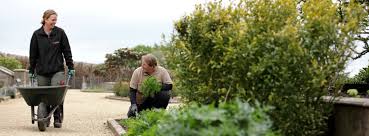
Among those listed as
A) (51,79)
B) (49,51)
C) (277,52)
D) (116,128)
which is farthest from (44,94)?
(277,52)

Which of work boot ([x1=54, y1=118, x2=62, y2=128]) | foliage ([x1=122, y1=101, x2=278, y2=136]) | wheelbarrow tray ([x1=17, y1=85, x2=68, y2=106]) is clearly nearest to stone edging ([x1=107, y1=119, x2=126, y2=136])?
work boot ([x1=54, y1=118, x2=62, y2=128])

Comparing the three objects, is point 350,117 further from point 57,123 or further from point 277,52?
point 57,123

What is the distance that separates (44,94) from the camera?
351 inches

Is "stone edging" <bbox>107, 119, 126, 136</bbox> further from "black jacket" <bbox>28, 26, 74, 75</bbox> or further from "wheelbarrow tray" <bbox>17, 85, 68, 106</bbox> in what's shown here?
"black jacket" <bbox>28, 26, 74, 75</bbox>

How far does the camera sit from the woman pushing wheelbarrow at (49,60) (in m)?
9.06

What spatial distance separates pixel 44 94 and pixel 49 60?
531 millimetres

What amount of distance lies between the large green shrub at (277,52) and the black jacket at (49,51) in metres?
4.43

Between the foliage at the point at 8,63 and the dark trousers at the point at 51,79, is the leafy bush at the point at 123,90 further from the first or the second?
the dark trousers at the point at 51,79

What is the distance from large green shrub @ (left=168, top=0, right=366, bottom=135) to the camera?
4473 mm

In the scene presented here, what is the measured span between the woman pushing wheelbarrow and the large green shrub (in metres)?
4.31

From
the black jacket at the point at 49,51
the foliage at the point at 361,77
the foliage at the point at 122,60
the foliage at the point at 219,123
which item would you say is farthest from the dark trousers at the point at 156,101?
the foliage at the point at 122,60

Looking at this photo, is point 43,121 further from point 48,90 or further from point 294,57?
point 294,57

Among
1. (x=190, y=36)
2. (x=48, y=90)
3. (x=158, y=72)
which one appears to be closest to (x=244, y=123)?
(x=190, y=36)

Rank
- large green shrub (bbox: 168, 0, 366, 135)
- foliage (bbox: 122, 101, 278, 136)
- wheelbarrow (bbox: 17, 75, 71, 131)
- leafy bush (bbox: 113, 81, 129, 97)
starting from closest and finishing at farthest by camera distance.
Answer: foliage (bbox: 122, 101, 278, 136), large green shrub (bbox: 168, 0, 366, 135), wheelbarrow (bbox: 17, 75, 71, 131), leafy bush (bbox: 113, 81, 129, 97)
